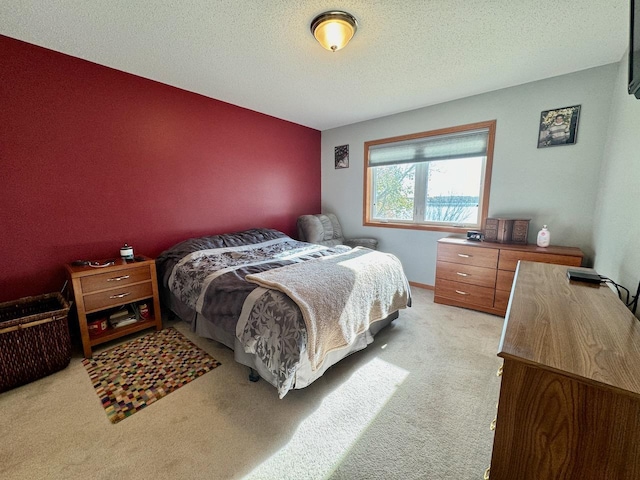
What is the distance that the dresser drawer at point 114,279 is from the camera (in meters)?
1.99

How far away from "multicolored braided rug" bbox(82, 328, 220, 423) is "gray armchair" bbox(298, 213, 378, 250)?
205 centimetres

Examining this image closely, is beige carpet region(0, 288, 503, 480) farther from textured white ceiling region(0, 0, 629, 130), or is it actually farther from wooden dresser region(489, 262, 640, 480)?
textured white ceiling region(0, 0, 629, 130)

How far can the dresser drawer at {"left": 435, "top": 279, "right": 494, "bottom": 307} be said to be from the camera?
8.91 ft

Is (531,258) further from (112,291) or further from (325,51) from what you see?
(112,291)

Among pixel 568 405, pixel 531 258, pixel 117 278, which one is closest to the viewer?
pixel 568 405

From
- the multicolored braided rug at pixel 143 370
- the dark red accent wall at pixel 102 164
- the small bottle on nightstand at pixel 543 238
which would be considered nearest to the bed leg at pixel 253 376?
the multicolored braided rug at pixel 143 370

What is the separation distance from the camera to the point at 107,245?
94.6 inches

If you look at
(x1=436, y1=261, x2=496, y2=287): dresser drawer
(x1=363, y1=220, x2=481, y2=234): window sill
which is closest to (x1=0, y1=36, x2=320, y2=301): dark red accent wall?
(x1=363, y1=220, x2=481, y2=234): window sill

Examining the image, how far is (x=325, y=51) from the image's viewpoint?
2.03 metres

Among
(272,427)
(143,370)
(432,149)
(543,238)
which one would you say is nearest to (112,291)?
(143,370)

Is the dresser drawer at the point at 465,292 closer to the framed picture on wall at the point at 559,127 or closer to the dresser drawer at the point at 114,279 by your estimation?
the framed picture on wall at the point at 559,127

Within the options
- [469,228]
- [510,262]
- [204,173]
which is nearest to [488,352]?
[510,262]

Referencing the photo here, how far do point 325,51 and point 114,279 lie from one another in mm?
2510

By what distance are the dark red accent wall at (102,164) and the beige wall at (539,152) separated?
8.01 feet
